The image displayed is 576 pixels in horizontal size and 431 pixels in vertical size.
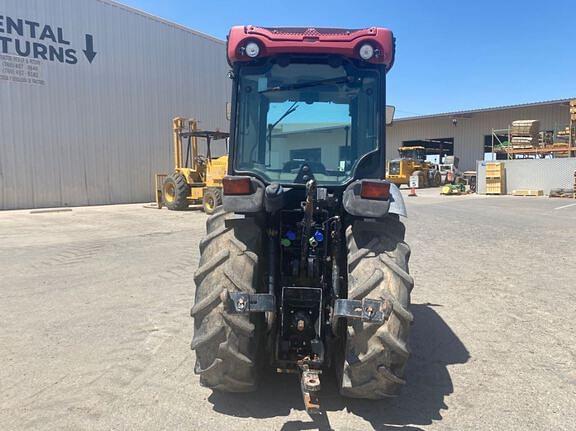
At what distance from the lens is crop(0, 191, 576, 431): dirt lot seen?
3230 millimetres

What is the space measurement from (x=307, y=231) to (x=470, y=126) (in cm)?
4056

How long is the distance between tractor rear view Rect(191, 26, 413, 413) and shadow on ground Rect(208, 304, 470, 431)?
7.2 inches

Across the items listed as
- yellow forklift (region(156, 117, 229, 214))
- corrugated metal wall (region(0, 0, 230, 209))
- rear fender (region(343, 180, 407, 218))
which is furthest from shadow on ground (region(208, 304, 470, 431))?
corrugated metal wall (region(0, 0, 230, 209))

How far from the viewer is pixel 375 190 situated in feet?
10.6

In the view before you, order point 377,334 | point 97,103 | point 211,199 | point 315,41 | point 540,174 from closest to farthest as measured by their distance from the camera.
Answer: point 377,334 → point 315,41 → point 211,199 → point 97,103 → point 540,174

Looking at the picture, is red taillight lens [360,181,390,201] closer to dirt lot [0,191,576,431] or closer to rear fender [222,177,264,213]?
rear fender [222,177,264,213]

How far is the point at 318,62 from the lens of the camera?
376cm

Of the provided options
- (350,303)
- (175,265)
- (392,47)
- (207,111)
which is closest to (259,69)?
(392,47)

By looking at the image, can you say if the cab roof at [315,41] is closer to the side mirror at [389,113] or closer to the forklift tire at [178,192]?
the side mirror at [389,113]

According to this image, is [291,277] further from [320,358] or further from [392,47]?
[392,47]

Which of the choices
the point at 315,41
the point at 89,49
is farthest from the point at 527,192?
the point at 315,41

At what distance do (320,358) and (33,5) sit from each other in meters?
20.6

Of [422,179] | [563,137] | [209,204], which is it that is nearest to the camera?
[209,204]

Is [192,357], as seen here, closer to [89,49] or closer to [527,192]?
[89,49]
